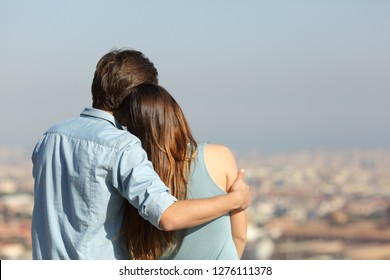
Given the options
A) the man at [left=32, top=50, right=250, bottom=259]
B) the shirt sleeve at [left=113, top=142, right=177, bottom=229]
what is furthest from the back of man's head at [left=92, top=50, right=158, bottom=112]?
the shirt sleeve at [left=113, top=142, right=177, bottom=229]

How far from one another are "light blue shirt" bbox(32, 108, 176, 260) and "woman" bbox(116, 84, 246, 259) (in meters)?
0.05

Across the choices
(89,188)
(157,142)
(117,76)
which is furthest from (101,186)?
(117,76)

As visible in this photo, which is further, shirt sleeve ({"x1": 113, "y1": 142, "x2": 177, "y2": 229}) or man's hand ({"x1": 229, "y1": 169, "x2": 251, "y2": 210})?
man's hand ({"x1": 229, "y1": 169, "x2": 251, "y2": 210})

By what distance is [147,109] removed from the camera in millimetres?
1723

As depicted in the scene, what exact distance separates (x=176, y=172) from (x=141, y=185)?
164 mm

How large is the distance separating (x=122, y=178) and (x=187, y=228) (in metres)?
0.24

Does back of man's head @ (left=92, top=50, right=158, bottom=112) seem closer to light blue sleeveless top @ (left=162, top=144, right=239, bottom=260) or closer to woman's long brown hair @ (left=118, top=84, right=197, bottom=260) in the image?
woman's long brown hair @ (left=118, top=84, right=197, bottom=260)

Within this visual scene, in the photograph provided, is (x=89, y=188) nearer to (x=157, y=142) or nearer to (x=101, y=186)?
(x=101, y=186)

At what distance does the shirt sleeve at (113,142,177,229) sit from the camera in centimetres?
160

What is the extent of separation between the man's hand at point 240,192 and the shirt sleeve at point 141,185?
17 cm

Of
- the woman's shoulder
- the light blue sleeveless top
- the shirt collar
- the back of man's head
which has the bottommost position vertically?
the light blue sleeveless top

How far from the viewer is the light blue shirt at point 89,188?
1626 mm

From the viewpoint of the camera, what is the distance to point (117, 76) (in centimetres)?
178
